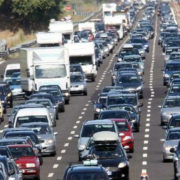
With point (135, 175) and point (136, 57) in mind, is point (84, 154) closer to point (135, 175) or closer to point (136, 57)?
point (135, 175)

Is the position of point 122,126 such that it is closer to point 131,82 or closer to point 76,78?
point 131,82

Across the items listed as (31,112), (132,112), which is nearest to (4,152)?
(31,112)

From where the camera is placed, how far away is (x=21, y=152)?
37156mm

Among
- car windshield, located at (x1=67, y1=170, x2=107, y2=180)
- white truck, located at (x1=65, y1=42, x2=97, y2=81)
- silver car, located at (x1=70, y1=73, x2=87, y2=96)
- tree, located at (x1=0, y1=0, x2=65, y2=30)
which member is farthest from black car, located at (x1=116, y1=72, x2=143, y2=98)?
tree, located at (x1=0, y1=0, x2=65, y2=30)

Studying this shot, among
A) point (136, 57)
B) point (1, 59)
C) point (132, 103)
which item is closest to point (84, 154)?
point (132, 103)

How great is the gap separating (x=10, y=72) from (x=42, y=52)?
10183 mm

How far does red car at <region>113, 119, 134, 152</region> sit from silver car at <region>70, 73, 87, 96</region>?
24795 millimetres

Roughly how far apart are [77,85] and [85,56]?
11784 mm

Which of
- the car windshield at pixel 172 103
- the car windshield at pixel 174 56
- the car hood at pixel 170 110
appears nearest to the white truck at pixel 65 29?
the car windshield at pixel 174 56

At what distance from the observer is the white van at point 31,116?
49.1 metres

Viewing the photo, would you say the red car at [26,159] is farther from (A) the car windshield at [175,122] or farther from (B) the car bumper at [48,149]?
(A) the car windshield at [175,122]

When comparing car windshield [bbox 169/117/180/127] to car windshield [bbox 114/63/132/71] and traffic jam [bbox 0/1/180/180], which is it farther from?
car windshield [bbox 114/63/132/71]

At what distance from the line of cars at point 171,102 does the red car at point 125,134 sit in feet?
4.09

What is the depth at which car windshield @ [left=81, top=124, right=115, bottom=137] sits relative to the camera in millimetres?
42938
